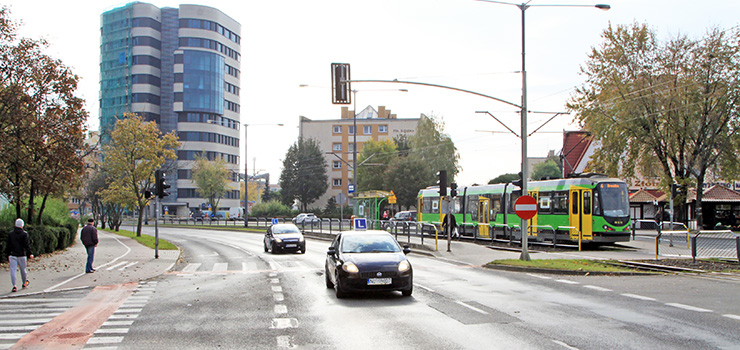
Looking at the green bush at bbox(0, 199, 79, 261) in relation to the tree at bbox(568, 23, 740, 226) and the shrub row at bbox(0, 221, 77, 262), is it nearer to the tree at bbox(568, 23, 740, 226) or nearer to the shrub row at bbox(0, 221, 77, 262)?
the shrub row at bbox(0, 221, 77, 262)

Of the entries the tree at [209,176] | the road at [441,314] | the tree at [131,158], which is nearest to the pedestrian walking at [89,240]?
the road at [441,314]

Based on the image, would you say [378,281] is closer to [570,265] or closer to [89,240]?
[570,265]

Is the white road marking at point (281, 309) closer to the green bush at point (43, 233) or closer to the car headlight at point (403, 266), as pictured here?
the car headlight at point (403, 266)

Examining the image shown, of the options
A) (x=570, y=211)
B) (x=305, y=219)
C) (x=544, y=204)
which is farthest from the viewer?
(x=305, y=219)

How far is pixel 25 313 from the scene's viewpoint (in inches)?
440

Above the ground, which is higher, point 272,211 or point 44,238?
point 44,238

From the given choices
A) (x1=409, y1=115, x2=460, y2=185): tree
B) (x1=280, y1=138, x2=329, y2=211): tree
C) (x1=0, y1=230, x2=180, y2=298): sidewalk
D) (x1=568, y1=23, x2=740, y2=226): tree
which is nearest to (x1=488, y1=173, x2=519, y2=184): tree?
(x1=409, y1=115, x2=460, y2=185): tree

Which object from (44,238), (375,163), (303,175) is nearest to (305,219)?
(44,238)

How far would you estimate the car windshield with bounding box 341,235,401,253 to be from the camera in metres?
13.4

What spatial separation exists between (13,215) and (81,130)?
20.0 feet

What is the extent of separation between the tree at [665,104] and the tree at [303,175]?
2179 inches

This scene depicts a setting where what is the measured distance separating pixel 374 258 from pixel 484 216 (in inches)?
899

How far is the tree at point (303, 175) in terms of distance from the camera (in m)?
94.4

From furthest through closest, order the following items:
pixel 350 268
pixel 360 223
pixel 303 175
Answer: pixel 303 175
pixel 360 223
pixel 350 268
